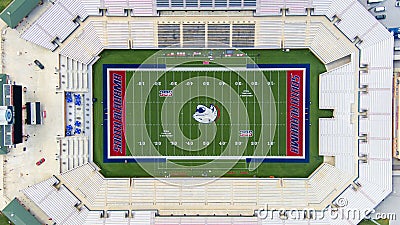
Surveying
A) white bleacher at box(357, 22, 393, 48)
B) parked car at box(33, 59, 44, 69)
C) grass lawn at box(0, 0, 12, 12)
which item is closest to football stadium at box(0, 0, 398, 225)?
white bleacher at box(357, 22, 393, 48)

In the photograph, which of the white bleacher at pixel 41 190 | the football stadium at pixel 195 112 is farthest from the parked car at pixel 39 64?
the white bleacher at pixel 41 190

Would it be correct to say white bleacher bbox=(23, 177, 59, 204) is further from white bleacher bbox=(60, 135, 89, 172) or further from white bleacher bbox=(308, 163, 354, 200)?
white bleacher bbox=(308, 163, 354, 200)

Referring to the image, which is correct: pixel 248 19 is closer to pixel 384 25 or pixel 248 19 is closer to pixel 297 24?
Answer: pixel 297 24

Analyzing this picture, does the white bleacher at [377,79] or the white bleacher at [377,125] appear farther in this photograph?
the white bleacher at [377,125]

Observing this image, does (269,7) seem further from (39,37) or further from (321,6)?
(39,37)

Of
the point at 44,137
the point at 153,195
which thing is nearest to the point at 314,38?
the point at 153,195

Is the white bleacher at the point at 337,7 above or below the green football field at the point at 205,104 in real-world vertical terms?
above

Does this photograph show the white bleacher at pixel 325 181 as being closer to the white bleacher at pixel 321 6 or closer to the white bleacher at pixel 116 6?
the white bleacher at pixel 321 6
